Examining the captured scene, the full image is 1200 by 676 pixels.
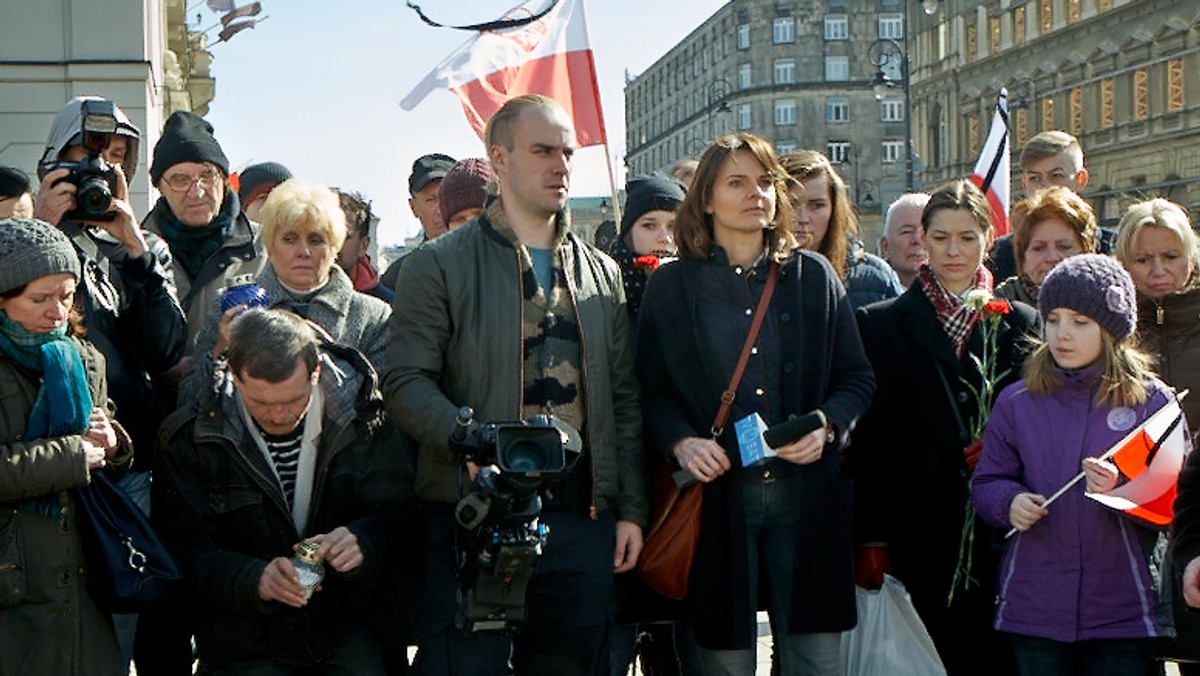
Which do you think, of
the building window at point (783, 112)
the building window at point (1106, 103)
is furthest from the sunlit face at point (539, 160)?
the building window at point (783, 112)

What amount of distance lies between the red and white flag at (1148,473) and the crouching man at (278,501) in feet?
7.84

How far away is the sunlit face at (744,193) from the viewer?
5.29 m

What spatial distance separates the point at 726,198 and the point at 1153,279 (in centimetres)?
187

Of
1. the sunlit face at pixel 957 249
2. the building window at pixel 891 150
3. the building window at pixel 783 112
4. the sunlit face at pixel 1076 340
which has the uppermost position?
the building window at pixel 783 112

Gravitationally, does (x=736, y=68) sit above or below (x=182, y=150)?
above

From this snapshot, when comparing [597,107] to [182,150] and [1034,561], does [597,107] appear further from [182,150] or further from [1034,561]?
[1034,561]

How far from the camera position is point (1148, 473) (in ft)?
16.3

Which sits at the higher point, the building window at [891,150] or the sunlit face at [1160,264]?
the building window at [891,150]

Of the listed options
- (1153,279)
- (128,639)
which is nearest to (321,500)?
(128,639)

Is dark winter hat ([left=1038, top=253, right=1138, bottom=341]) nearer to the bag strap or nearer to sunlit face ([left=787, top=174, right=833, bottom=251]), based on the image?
the bag strap

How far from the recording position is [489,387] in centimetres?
489

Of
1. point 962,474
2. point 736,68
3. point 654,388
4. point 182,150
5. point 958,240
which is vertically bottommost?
point 962,474

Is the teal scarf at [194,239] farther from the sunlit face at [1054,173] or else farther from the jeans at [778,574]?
the sunlit face at [1054,173]

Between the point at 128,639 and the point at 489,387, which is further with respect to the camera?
the point at 128,639
